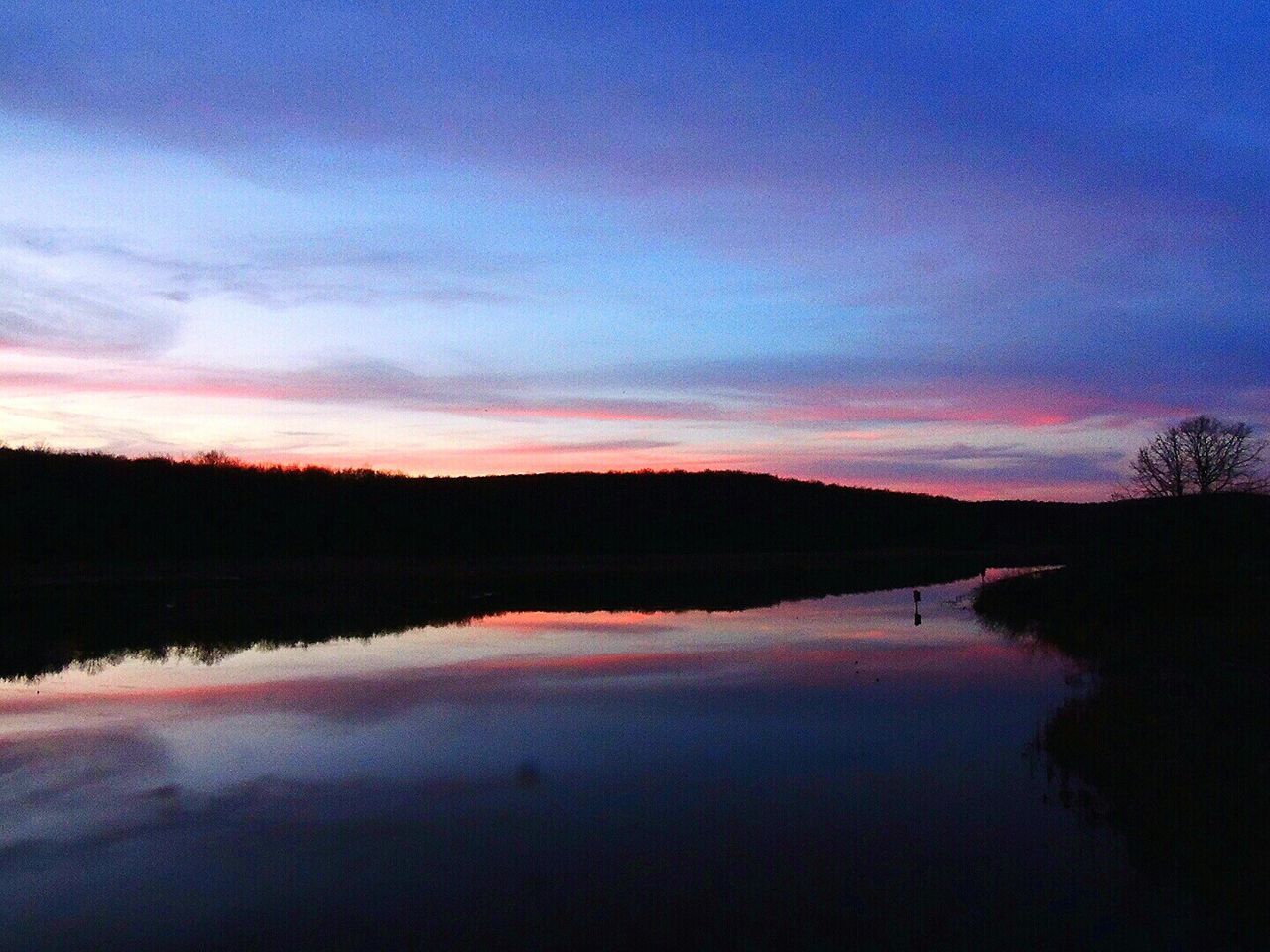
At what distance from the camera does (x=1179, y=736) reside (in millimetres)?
12438

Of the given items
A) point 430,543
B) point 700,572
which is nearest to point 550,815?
point 700,572

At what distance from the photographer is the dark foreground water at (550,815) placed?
8383 mm

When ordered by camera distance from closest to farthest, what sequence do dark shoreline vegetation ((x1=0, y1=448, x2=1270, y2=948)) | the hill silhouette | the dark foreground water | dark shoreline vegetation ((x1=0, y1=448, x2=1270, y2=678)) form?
the dark foreground water → dark shoreline vegetation ((x1=0, y1=448, x2=1270, y2=948)) → dark shoreline vegetation ((x1=0, y1=448, x2=1270, y2=678)) → the hill silhouette

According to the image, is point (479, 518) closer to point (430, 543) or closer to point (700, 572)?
point (430, 543)

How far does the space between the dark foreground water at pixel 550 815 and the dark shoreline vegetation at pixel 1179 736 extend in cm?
33

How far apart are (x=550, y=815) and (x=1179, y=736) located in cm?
705

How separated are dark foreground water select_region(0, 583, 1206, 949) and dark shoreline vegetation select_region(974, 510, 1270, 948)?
1.09 feet

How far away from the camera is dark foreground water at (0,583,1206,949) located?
8383 millimetres

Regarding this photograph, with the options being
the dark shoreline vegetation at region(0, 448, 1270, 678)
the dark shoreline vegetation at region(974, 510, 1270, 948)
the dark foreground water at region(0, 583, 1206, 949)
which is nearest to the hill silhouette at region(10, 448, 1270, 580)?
the dark shoreline vegetation at region(0, 448, 1270, 678)

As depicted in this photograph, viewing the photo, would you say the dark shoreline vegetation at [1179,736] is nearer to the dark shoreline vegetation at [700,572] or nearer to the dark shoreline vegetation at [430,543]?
the dark shoreline vegetation at [700,572]

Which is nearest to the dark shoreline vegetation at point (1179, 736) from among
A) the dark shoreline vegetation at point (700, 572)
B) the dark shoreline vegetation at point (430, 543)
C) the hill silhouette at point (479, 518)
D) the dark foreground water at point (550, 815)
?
the dark shoreline vegetation at point (700, 572)

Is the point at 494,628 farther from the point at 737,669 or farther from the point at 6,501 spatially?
the point at 6,501

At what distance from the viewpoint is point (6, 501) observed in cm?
4912

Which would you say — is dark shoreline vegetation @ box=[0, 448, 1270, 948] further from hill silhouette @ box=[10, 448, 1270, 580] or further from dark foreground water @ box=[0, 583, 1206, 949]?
dark foreground water @ box=[0, 583, 1206, 949]
